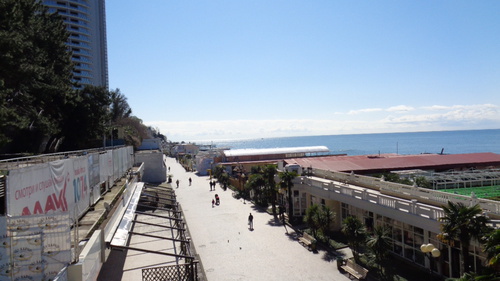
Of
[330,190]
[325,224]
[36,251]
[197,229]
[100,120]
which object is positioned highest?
[100,120]

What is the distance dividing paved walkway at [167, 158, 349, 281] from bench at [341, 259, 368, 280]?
0.47 m

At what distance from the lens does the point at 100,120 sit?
3359 cm

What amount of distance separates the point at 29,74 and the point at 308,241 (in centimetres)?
1804

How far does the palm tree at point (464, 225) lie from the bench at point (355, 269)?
15.6 feet

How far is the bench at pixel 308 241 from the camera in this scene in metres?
19.4

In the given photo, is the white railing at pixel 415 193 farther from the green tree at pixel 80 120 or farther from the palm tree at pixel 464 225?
the green tree at pixel 80 120

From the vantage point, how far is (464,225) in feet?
34.6

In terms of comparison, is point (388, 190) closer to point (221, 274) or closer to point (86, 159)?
point (221, 274)

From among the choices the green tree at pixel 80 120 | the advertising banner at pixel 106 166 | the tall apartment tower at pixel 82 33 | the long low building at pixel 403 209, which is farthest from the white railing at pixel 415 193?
the tall apartment tower at pixel 82 33

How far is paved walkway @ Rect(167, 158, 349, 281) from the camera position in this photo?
16125 mm

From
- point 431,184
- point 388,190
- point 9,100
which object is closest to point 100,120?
point 9,100

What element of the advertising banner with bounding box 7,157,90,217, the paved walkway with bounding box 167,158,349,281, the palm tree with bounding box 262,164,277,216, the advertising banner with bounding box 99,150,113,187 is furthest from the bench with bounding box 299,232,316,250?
the advertising banner with bounding box 99,150,113,187

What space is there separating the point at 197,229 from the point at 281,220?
6642 mm

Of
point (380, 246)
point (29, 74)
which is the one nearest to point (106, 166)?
point (29, 74)
